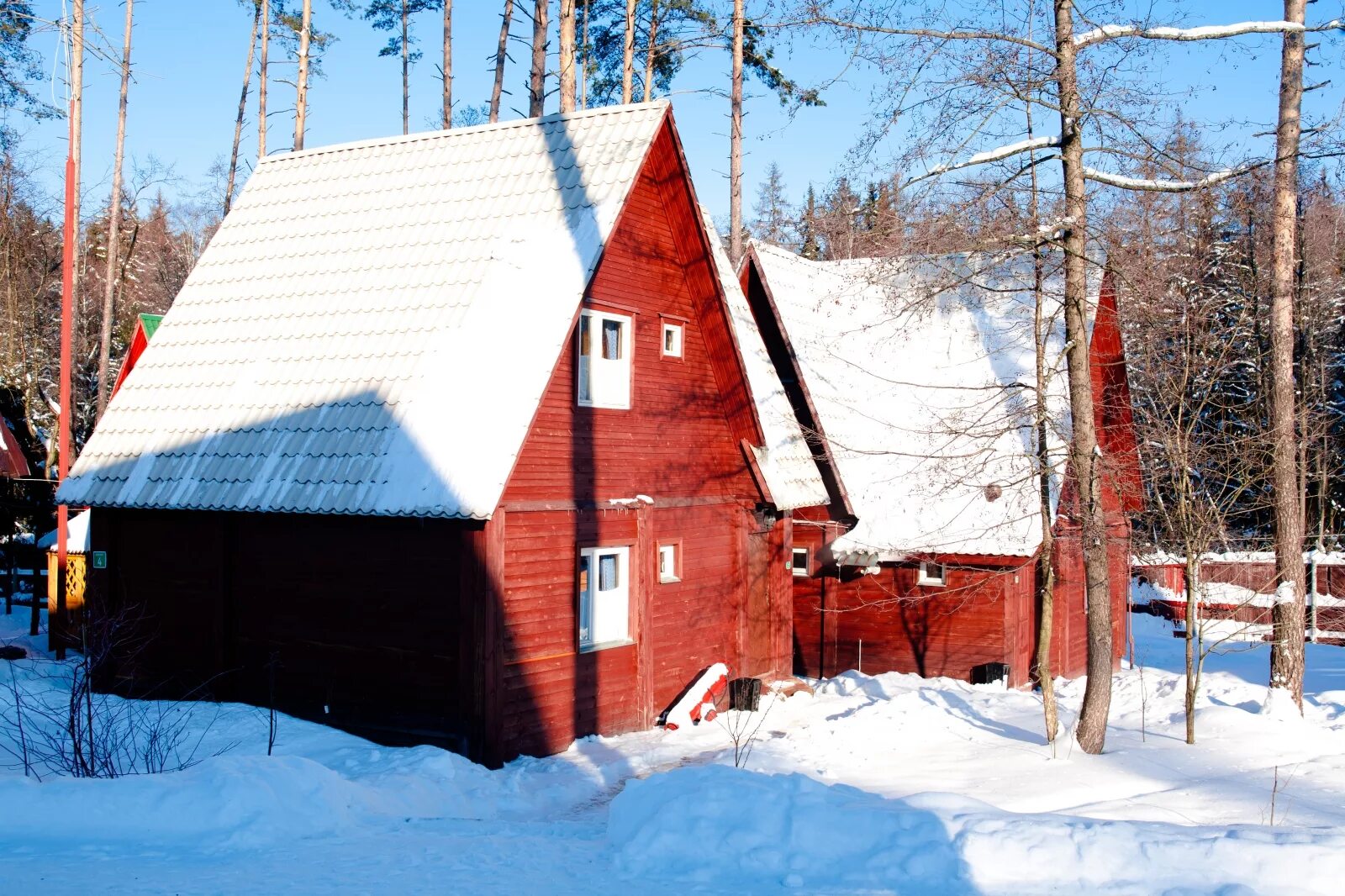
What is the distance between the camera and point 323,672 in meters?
12.9

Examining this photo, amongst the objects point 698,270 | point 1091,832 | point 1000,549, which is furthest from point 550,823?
point 1000,549

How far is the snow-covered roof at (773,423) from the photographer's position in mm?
16234

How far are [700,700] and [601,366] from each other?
435 cm

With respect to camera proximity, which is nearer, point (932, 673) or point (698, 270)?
point (698, 270)

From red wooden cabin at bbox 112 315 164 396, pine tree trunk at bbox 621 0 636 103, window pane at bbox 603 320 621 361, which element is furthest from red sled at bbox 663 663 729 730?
pine tree trunk at bbox 621 0 636 103

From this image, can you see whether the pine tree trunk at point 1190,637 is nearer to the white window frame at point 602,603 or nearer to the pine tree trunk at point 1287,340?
the pine tree trunk at point 1287,340

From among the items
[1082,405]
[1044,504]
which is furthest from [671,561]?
[1082,405]

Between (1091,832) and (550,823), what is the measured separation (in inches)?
164

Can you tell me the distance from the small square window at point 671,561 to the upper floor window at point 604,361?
80.1 inches

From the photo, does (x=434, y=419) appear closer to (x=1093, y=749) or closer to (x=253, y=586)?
(x=253, y=586)

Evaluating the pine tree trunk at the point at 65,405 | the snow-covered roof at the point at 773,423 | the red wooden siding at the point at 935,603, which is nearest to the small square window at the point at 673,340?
the snow-covered roof at the point at 773,423

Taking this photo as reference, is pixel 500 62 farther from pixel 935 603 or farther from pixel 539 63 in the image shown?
pixel 935 603

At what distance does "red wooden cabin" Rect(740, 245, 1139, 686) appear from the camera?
17625 millimetres

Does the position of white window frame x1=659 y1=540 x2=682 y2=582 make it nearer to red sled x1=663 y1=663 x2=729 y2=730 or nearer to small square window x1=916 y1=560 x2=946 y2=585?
red sled x1=663 y1=663 x2=729 y2=730
